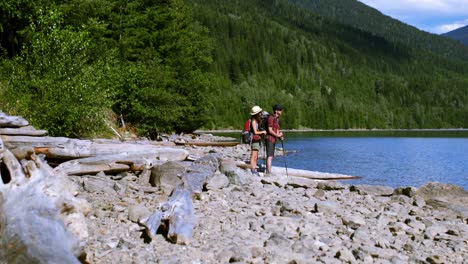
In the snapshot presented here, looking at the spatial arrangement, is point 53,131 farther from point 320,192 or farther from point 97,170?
point 320,192

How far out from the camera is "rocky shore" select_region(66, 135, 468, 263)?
745 cm

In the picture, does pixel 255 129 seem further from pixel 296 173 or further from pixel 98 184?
pixel 98 184

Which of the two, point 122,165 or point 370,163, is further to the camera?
point 370,163

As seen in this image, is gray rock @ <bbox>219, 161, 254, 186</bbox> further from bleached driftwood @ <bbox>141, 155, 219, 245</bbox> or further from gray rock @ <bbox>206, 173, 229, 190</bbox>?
bleached driftwood @ <bbox>141, 155, 219, 245</bbox>

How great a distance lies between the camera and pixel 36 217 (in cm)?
600

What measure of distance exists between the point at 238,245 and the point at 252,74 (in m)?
186

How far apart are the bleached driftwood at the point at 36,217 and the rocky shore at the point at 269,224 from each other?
2.86ft

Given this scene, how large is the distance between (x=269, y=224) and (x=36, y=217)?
15.8ft

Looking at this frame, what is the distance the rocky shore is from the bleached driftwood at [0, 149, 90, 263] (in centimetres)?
87

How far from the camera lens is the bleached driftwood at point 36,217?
5.66 m

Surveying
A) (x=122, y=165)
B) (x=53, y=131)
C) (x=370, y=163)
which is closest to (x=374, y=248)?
(x=122, y=165)

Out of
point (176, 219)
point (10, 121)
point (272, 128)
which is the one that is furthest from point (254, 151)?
point (176, 219)

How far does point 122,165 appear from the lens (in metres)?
13.1

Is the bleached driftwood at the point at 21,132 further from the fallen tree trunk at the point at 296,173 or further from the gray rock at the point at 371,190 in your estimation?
the gray rock at the point at 371,190
